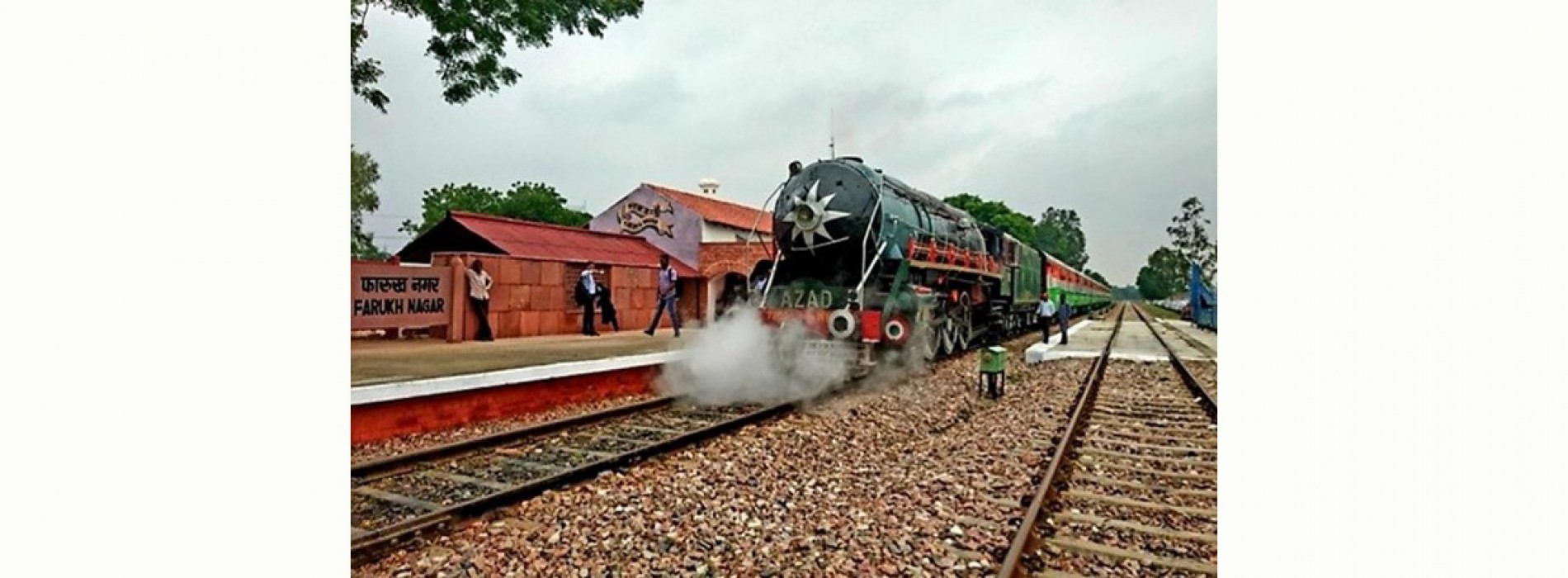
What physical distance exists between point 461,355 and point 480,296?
49 centimetres

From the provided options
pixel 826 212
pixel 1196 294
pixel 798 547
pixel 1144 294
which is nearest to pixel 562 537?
pixel 798 547

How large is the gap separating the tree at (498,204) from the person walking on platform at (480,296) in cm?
30

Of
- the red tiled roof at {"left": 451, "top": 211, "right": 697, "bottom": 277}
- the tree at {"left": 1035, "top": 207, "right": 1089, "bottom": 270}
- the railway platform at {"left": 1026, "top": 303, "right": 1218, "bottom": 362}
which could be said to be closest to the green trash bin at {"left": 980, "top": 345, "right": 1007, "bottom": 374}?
the railway platform at {"left": 1026, "top": 303, "right": 1218, "bottom": 362}

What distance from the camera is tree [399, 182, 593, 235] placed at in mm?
2645

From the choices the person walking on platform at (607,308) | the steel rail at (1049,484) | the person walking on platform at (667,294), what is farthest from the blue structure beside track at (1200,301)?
the person walking on platform at (607,308)

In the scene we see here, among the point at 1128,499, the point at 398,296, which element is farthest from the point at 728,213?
the point at 1128,499

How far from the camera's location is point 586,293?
5.71m

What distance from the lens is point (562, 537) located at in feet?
6.66

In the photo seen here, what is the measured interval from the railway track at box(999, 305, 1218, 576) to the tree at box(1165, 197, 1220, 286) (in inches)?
25.1

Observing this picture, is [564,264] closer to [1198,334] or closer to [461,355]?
[461,355]

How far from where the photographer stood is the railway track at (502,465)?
7.17 feet

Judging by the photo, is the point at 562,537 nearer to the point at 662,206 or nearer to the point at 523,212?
the point at 523,212

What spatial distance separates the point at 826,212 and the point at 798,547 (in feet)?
10.5

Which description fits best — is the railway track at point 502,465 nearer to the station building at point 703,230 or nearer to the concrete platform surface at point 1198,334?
the station building at point 703,230
